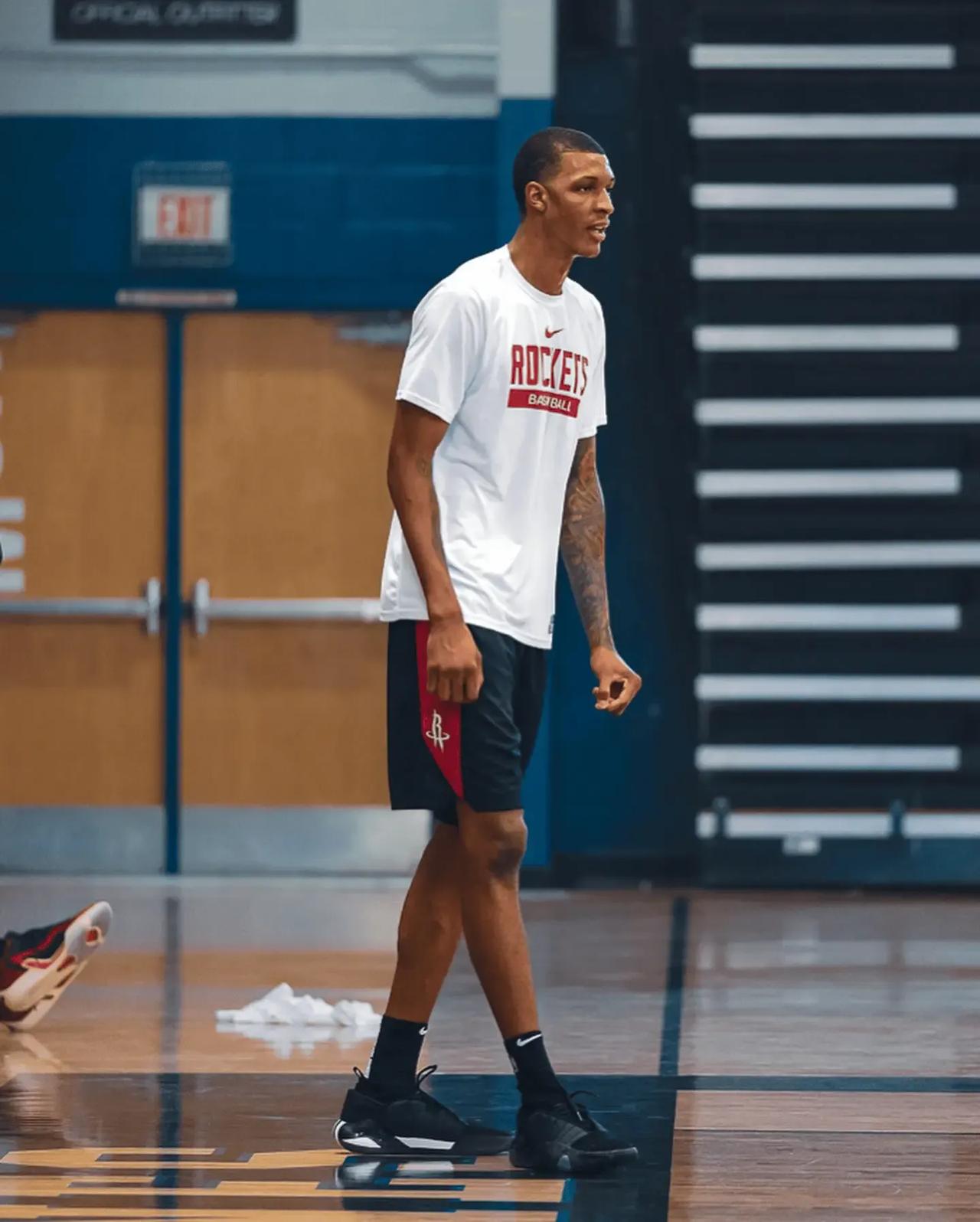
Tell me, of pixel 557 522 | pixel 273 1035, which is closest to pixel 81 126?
pixel 273 1035

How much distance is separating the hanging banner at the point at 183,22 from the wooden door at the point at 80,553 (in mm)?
981

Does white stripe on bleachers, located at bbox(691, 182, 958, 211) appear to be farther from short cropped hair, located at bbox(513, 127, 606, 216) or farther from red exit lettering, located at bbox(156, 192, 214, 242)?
short cropped hair, located at bbox(513, 127, 606, 216)

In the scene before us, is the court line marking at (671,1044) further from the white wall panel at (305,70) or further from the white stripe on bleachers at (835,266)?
the white wall panel at (305,70)

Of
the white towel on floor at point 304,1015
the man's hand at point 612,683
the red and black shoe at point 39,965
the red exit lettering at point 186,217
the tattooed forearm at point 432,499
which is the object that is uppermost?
the red exit lettering at point 186,217

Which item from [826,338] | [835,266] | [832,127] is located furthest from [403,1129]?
[832,127]

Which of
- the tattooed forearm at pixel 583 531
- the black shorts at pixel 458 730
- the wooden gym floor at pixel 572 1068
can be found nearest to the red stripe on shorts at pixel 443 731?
the black shorts at pixel 458 730

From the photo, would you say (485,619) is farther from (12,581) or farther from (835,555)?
(12,581)

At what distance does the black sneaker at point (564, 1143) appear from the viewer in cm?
311

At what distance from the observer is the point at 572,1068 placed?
4012 mm

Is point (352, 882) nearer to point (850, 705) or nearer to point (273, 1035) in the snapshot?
point (850, 705)

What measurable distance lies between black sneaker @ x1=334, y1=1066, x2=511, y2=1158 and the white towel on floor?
1211mm

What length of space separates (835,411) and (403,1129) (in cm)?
437

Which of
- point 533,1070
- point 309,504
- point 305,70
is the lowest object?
point 533,1070

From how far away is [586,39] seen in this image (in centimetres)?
738
